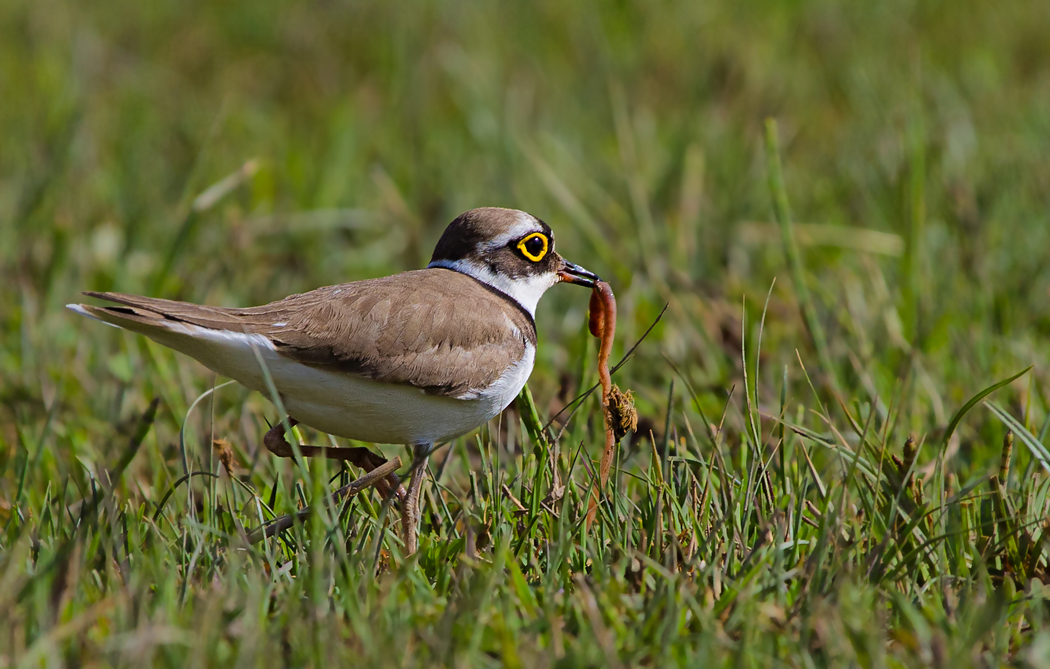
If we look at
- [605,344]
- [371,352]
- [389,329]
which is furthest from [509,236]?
[371,352]

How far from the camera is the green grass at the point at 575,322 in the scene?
9.46 ft

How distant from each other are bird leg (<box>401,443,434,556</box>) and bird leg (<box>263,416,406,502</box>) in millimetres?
116

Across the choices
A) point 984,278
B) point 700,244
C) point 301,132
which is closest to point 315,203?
point 301,132

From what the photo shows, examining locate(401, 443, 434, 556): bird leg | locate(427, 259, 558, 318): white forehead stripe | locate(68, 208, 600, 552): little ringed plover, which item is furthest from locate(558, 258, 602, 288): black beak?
locate(401, 443, 434, 556): bird leg

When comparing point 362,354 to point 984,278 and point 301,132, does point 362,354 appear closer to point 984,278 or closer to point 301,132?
point 984,278

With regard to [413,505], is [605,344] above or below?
above

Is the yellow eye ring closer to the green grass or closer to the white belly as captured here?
the green grass

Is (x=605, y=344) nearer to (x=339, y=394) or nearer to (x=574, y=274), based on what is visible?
(x=574, y=274)

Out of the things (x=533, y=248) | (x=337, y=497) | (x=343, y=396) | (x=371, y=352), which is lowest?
(x=337, y=497)

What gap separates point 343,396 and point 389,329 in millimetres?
266

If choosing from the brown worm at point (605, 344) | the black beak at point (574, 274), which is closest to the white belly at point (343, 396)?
the brown worm at point (605, 344)

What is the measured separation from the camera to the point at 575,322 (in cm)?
617

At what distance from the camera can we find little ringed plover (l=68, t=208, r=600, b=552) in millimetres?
3484

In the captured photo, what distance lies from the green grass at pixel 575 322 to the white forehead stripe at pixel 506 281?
0.32 meters
